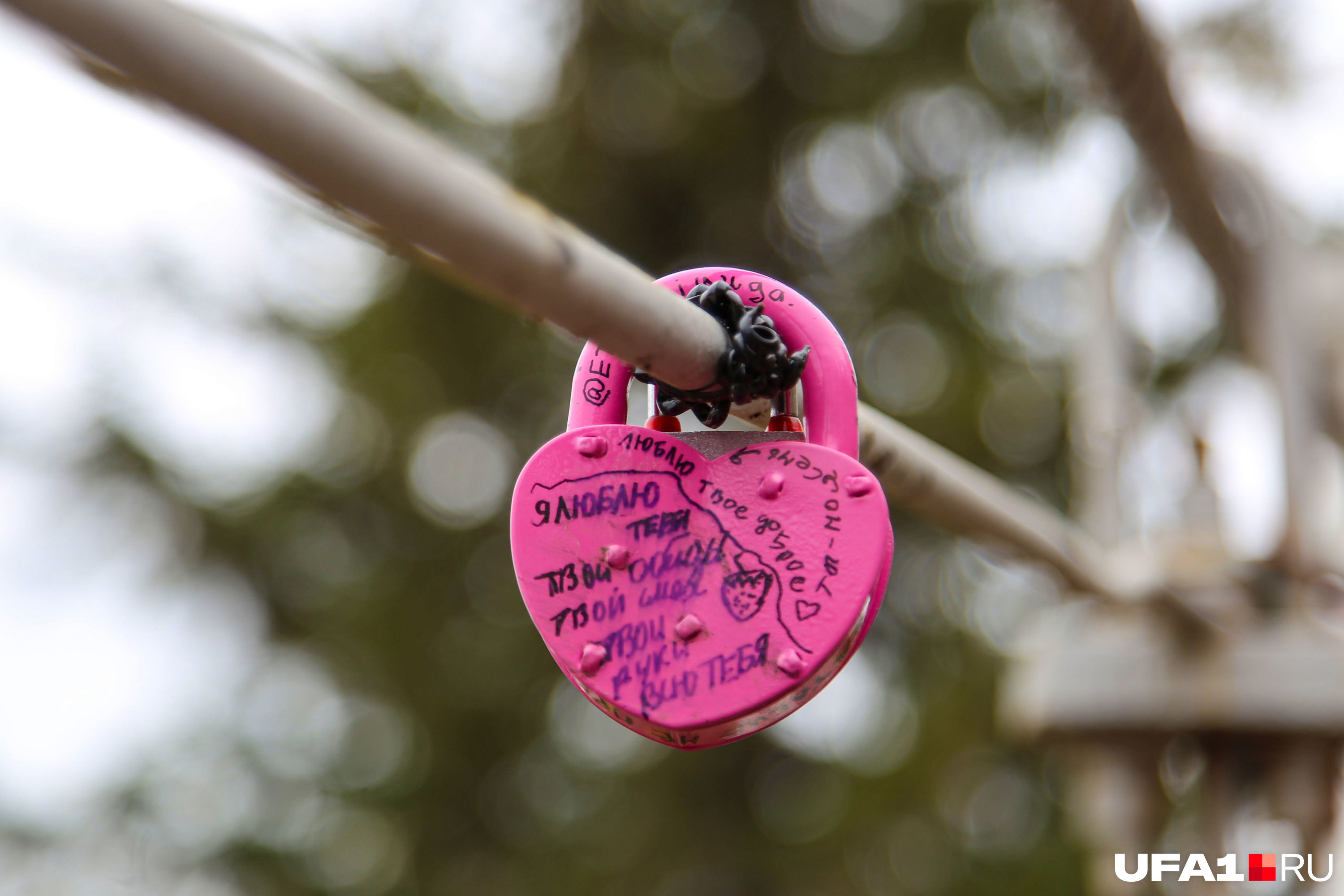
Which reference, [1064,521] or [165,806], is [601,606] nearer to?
[1064,521]

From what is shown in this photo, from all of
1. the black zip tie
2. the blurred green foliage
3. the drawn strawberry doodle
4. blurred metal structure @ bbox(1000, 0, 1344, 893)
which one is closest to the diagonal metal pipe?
the black zip tie

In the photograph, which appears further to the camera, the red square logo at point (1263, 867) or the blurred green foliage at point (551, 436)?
the blurred green foliage at point (551, 436)

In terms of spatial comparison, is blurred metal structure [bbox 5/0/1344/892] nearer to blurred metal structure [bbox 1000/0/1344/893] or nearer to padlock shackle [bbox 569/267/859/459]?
→ blurred metal structure [bbox 1000/0/1344/893]

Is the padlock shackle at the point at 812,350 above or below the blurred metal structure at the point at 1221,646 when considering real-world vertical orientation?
below

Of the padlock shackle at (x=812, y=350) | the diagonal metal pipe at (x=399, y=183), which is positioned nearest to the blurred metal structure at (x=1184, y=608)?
the padlock shackle at (x=812, y=350)

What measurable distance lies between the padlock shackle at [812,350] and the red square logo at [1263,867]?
1.40 meters

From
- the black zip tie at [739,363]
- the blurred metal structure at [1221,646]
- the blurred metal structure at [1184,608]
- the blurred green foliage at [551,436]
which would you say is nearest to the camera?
the black zip tie at [739,363]

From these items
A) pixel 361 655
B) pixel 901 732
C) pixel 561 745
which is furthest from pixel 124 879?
pixel 901 732

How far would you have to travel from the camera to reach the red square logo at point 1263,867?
5.49 feet

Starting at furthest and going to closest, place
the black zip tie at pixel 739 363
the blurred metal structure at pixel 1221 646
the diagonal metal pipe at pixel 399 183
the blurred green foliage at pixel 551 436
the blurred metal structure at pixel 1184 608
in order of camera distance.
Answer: the blurred green foliage at pixel 551 436
the blurred metal structure at pixel 1221 646
the blurred metal structure at pixel 1184 608
the black zip tie at pixel 739 363
the diagonal metal pipe at pixel 399 183

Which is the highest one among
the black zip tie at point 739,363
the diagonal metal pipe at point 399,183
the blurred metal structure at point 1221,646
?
the blurred metal structure at point 1221,646

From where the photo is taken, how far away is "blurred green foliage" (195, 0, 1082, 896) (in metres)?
4.07

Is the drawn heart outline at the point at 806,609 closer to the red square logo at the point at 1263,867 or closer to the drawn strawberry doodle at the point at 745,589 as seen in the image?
the drawn strawberry doodle at the point at 745,589

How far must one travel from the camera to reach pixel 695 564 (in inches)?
24.2
